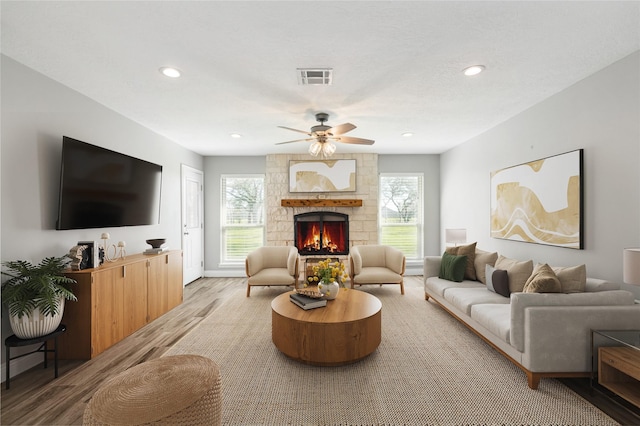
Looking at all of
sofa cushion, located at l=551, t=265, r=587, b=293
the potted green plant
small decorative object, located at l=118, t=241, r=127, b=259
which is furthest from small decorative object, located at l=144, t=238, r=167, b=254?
sofa cushion, located at l=551, t=265, r=587, b=293

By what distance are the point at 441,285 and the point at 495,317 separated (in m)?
1.29

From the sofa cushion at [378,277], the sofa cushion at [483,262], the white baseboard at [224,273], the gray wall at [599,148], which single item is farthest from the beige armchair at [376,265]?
the white baseboard at [224,273]

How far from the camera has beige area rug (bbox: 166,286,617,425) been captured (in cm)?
206

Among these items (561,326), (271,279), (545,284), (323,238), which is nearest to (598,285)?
(545,284)

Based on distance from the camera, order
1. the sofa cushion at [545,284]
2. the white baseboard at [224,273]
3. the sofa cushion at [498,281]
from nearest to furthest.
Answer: the sofa cushion at [545,284]
the sofa cushion at [498,281]
the white baseboard at [224,273]

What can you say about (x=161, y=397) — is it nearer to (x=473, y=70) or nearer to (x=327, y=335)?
(x=327, y=335)

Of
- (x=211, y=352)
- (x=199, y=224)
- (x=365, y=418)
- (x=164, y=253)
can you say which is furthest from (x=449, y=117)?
(x=199, y=224)

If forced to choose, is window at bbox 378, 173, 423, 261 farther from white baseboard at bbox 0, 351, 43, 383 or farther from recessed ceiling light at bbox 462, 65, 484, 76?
white baseboard at bbox 0, 351, 43, 383

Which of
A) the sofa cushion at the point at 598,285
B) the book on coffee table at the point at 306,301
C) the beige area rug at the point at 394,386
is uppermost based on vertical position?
the sofa cushion at the point at 598,285

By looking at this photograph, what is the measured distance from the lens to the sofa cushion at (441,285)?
3.97 m

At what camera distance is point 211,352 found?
3.02m

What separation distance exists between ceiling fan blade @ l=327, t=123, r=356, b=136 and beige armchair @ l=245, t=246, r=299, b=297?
2.22 meters

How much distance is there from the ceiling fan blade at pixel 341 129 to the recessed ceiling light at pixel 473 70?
118cm

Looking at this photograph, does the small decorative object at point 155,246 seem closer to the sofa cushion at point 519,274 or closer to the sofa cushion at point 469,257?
the sofa cushion at point 469,257
